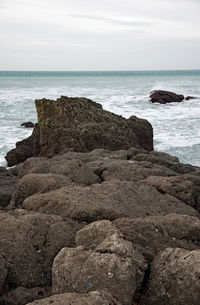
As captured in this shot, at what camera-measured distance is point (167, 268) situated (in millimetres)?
3816

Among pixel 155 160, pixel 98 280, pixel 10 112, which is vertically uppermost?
pixel 98 280

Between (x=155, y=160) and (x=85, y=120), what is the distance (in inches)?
249

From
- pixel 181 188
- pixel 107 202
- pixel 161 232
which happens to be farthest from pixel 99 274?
pixel 181 188

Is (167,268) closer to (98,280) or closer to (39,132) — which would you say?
(98,280)

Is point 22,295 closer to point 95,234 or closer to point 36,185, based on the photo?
point 95,234

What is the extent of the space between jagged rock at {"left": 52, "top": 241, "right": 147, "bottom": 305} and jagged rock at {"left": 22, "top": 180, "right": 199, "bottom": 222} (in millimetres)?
1680

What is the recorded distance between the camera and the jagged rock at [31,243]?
13.5 ft

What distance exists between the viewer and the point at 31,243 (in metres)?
4.54

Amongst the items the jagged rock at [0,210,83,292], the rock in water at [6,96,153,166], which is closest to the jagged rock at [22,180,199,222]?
the jagged rock at [0,210,83,292]

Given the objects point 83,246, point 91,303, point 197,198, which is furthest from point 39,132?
point 91,303

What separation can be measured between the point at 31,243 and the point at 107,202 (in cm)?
168

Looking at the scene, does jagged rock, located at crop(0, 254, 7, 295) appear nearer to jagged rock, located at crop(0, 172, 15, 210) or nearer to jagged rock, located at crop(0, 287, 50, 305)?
jagged rock, located at crop(0, 287, 50, 305)

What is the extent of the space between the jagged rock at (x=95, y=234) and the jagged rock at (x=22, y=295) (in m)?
0.72

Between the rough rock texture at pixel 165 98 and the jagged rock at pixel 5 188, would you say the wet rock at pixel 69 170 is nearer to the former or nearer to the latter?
the jagged rock at pixel 5 188
